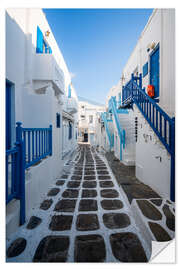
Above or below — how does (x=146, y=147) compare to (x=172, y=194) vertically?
above

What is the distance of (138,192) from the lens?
3098mm

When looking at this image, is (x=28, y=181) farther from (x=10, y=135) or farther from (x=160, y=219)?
(x=160, y=219)

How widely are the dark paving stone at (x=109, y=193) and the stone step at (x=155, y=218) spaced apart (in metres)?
0.70

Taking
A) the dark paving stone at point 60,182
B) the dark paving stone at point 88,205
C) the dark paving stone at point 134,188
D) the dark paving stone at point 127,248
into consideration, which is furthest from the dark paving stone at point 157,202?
the dark paving stone at point 60,182

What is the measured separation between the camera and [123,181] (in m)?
3.90

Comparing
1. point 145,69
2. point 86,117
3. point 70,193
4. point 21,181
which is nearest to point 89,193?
point 70,193

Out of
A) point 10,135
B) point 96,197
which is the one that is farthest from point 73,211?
point 10,135

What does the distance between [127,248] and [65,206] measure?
1389mm

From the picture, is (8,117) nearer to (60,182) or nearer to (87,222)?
(60,182)

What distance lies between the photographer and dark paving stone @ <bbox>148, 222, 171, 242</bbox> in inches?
63.8

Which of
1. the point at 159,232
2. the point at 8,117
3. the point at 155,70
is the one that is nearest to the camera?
the point at 159,232

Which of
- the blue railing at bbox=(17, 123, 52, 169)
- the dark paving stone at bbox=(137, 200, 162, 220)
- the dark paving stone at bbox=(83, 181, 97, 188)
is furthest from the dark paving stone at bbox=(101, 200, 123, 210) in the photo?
the blue railing at bbox=(17, 123, 52, 169)

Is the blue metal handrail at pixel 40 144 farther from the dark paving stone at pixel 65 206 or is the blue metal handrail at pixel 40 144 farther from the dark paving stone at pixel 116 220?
the dark paving stone at pixel 116 220

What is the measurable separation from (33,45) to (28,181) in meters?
4.97
